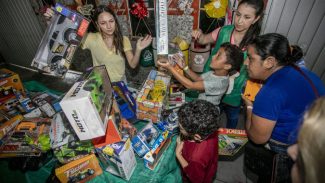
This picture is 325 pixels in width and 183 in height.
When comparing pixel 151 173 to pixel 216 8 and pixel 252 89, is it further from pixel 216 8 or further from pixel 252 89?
pixel 216 8

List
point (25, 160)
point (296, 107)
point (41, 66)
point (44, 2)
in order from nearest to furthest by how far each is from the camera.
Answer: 1. point (296, 107)
2. point (41, 66)
3. point (25, 160)
4. point (44, 2)

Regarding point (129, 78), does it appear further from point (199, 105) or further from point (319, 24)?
point (319, 24)

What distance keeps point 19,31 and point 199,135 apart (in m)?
5.68

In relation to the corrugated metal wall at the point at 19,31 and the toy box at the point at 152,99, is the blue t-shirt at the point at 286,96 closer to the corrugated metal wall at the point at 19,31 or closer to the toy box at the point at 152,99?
the toy box at the point at 152,99

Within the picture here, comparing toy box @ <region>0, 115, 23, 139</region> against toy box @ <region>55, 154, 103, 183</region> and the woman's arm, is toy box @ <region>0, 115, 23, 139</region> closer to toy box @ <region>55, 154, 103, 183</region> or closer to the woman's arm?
toy box @ <region>55, 154, 103, 183</region>

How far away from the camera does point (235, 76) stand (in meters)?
2.32

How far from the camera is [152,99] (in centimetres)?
206

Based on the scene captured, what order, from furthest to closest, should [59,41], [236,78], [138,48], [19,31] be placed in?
[19,31] → [138,48] → [236,78] → [59,41]

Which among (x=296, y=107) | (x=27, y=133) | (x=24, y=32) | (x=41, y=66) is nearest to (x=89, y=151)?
(x=27, y=133)

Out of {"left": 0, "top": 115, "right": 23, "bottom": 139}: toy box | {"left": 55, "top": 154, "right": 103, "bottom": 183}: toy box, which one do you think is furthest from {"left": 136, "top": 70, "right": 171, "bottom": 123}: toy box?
{"left": 0, "top": 115, "right": 23, "bottom": 139}: toy box

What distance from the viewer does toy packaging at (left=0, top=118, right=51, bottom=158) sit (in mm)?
1952

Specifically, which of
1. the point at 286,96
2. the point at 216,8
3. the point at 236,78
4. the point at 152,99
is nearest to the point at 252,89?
the point at 236,78

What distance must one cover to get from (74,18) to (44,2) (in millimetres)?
2877

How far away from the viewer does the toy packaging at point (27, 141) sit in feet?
6.40
